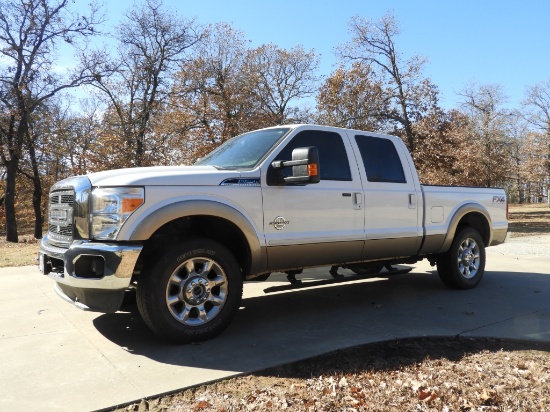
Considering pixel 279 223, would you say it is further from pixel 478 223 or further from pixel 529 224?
pixel 529 224

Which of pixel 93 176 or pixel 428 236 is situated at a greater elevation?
pixel 93 176

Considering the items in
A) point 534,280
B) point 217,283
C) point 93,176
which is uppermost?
point 93,176

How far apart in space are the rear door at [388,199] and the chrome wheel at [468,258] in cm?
111

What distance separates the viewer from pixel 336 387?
325cm

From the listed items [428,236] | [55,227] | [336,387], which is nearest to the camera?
[336,387]

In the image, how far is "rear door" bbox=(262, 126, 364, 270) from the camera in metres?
4.67

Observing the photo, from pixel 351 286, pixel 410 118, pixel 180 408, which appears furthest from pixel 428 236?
pixel 410 118

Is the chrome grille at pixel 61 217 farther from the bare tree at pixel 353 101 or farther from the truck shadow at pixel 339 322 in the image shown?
the bare tree at pixel 353 101

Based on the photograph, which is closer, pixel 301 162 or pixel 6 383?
pixel 6 383

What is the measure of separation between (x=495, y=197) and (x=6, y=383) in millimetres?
6878

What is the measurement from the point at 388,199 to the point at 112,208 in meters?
3.29

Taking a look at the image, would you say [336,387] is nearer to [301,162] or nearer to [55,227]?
[301,162]

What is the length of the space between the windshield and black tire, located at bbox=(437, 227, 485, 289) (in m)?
3.25

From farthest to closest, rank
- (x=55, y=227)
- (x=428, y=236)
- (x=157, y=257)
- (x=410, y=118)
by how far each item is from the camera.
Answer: (x=410, y=118), (x=428, y=236), (x=55, y=227), (x=157, y=257)
